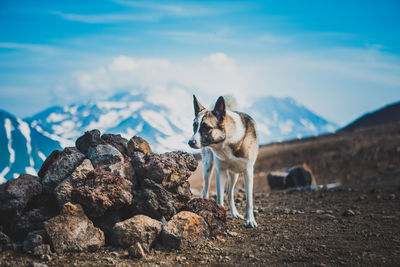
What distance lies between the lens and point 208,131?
8156 millimetres

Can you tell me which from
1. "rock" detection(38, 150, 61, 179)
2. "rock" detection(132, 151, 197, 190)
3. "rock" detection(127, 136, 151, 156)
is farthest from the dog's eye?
"rock" detection(38, 150, 61, 179)

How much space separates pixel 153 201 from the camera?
24.2 ft

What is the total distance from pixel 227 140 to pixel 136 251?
3.67 m

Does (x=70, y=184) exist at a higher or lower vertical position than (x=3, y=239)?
higher

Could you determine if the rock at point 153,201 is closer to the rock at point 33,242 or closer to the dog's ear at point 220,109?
the rock at point 33,242

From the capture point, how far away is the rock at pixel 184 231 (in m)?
6.84

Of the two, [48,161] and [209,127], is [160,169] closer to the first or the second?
[209,127]

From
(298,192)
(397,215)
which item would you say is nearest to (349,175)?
(298,192)

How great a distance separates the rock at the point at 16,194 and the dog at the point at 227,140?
3647 millimetres

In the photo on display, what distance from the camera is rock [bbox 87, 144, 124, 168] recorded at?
8039 mm

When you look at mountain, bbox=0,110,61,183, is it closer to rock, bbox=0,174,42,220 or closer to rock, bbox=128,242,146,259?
rock, bbox=0,174,42,220

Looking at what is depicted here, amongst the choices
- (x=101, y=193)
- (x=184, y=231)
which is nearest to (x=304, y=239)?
(x=184, y=231)

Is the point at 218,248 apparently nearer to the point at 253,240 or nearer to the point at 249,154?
the point at 253,240

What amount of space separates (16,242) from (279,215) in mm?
7309
